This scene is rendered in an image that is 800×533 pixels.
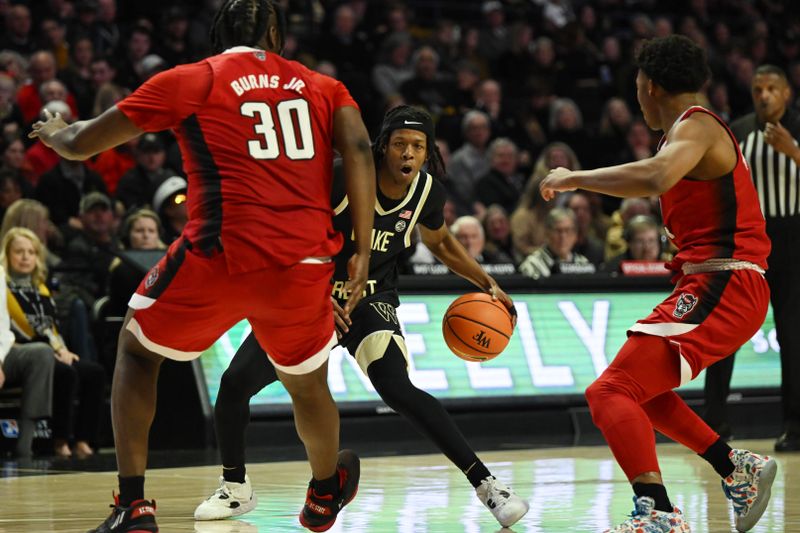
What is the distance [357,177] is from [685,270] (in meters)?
1.46

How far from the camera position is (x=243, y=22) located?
522 centimetres

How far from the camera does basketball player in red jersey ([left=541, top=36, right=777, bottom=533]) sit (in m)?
5.32

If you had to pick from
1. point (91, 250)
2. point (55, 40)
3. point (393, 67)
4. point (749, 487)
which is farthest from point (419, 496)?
point (393, 67)

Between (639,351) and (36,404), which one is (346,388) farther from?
(639,351)

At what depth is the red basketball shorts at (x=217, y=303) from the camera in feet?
16.3

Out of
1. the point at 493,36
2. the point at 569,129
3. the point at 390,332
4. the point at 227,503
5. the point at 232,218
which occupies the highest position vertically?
the point at 232,218

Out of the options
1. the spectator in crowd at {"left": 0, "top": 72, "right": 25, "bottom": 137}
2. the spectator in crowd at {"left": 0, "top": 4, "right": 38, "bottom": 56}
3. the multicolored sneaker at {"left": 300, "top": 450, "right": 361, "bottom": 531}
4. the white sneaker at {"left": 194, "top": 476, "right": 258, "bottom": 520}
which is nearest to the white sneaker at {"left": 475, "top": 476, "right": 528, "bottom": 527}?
the multicolored sneaker at {"left": 300, "top": 450, "right": 361, "bottom": 531}

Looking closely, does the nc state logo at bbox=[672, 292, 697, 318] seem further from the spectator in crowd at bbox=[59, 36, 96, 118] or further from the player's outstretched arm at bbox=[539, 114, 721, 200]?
the spectator in crowd at bbox=[59, 36, 96, 118]

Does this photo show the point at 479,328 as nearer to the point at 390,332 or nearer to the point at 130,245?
the point at 390,332

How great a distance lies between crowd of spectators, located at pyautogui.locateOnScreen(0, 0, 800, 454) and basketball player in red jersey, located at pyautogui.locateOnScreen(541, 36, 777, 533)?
5581 mm

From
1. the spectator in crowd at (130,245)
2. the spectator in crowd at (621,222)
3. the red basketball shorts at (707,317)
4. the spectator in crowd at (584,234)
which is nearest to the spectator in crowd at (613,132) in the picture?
the spectator in crowd at (584,234)

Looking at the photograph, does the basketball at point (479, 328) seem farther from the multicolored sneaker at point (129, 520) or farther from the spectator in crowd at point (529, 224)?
the spectator in crowd at point (529, 224)

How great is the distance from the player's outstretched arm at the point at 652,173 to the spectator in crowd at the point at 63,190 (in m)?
7.87

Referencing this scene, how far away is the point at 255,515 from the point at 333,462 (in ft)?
2.89
